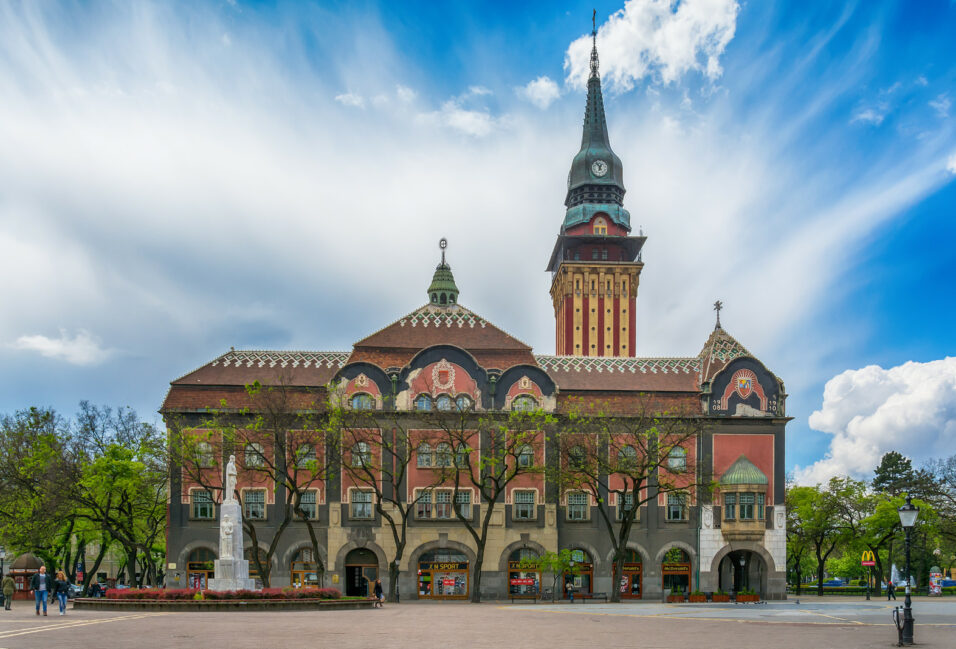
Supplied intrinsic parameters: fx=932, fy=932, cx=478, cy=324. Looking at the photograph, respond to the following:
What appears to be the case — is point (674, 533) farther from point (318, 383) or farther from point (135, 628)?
point (135, 628)

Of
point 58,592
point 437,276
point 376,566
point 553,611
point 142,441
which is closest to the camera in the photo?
point 58,592

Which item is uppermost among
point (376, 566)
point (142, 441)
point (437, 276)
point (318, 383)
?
point (437, 276)

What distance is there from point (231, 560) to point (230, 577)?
0.75m

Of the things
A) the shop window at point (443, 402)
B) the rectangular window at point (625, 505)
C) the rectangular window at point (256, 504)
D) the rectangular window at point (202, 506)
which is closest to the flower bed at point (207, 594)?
the rectangular window at point (202, 506)

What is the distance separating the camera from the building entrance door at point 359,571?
61938 mm

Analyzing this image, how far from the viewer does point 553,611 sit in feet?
144

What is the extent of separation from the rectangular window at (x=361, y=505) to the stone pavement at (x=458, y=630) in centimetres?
2113

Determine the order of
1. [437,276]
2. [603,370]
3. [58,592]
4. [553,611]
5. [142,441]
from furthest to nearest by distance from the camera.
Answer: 1. [437,276]
2. [603,370]
3. [142,441]
4. [553,611]
5. [58,592]

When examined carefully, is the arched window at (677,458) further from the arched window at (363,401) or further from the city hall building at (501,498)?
the arched window at (363,401)

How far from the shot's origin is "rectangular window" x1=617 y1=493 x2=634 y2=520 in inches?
2299

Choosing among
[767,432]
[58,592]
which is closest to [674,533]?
[767,432]

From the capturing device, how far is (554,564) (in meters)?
57.2

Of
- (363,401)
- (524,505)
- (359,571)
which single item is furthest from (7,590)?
(524,505)

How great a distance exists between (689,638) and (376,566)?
1423 inches
